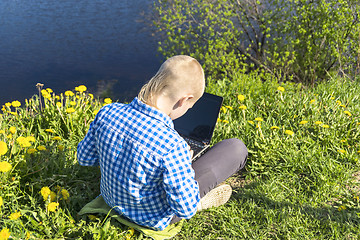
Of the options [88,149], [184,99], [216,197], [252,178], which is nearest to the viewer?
[184,99]

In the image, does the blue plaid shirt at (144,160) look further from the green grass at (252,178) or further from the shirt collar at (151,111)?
the green grass at (252,178)

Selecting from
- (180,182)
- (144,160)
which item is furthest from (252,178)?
(144,160)

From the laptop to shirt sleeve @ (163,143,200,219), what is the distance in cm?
95

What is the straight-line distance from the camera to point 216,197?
8.19ft

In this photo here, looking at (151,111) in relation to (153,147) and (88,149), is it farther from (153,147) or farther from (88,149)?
(88,149)

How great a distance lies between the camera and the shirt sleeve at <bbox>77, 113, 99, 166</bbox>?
6.46ft

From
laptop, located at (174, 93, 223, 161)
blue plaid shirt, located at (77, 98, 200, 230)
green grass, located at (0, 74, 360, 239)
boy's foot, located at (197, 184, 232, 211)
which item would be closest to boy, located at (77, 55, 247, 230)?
blue plaid shirt, located at (77, 98, 200, 230)

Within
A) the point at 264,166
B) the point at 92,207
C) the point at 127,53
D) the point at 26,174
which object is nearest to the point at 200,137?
the point at 264,166

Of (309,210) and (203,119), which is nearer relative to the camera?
(309,210)

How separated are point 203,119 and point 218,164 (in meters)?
0.50

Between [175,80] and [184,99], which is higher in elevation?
[175,80]

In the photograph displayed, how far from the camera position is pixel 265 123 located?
326cm

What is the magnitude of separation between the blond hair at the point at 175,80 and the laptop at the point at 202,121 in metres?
0.96

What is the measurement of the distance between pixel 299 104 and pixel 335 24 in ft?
14.1
